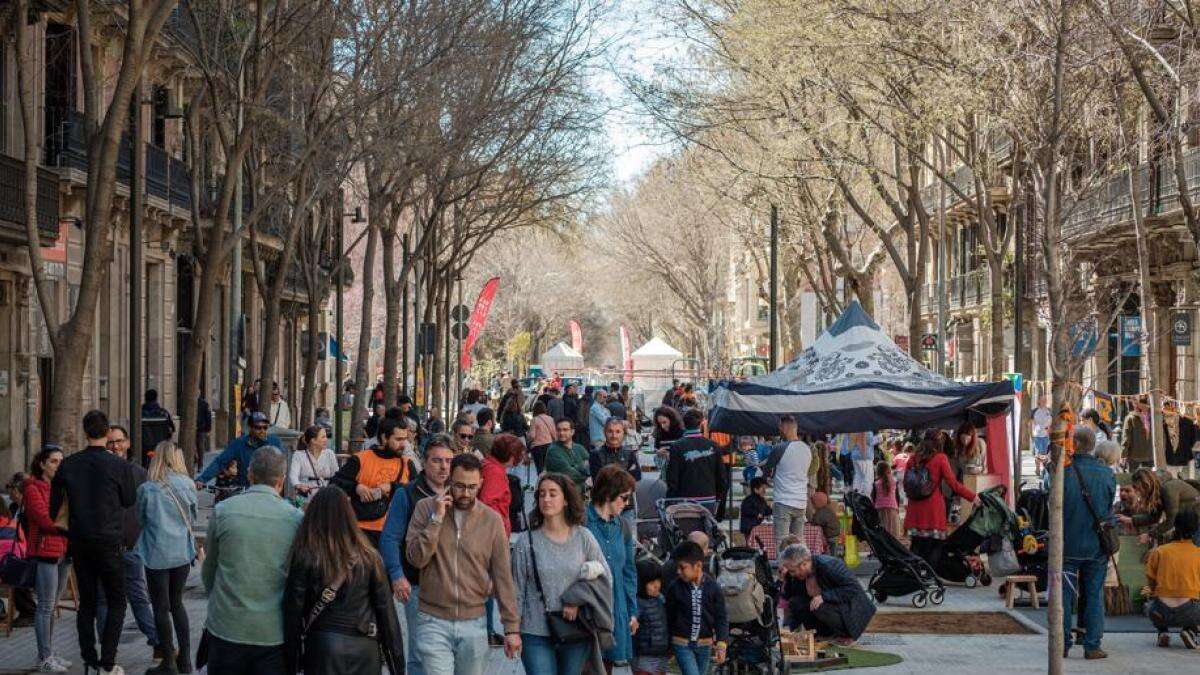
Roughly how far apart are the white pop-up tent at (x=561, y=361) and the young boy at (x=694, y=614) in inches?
2544

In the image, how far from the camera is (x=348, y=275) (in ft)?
176

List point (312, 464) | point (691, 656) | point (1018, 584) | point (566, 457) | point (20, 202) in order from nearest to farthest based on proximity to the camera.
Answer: point (691, 656) < point (312, 464) < point (1018, 584) < point (566, 457) < point (20, 202)

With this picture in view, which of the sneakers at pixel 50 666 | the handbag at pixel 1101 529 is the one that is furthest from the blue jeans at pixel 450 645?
the handbag at pixel 1101 529

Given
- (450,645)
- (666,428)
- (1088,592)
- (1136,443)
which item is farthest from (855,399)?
(450,645)

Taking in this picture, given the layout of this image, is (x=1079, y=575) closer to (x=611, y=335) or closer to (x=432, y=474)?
(x=432, y=474)

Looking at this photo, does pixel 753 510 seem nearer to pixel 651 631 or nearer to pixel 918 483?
pixel 918 483

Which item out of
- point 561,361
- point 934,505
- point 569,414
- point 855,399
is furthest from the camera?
point 561,361

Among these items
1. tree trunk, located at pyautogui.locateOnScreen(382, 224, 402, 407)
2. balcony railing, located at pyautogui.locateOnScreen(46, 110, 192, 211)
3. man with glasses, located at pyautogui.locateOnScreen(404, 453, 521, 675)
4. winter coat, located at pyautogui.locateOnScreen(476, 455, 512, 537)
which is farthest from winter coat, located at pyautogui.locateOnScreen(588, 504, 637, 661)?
tree trunk, located at pyautogui.locateOnScreen(382, 224, 402, 407)

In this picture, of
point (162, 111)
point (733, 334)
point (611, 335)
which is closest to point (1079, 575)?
point (162, 111)

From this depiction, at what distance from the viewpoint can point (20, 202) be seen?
2419cm

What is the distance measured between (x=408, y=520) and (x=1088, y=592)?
6009 mm

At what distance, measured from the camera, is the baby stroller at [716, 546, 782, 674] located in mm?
11492

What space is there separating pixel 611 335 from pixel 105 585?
12814 centimetres

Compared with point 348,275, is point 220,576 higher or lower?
lower
